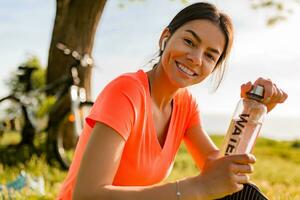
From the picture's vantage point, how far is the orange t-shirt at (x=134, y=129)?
2.41 m

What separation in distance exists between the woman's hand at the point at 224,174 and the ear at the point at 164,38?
74 centimetres

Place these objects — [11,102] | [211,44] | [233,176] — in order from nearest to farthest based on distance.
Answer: [233,176] < [211,44] < [11,102]

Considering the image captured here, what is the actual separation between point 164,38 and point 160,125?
15.3 inches

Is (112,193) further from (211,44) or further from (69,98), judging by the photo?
(69,98)

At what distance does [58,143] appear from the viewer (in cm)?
754

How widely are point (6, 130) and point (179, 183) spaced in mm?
6074

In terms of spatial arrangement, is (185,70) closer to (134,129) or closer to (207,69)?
(207,69)

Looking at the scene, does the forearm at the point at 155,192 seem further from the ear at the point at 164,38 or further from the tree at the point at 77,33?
the tree at the point at 77,33

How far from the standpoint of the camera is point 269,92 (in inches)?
99.0

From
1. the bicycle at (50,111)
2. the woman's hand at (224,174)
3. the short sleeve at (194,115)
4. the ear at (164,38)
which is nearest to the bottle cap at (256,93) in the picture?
the woman's hand at (224,174)

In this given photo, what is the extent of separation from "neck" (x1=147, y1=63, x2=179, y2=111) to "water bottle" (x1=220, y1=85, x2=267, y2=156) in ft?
1.44

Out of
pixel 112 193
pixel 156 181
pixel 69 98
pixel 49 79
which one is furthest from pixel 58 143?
pixel 112 193

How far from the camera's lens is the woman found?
2195 millimetres

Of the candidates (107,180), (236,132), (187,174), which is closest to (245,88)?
(236,132)
